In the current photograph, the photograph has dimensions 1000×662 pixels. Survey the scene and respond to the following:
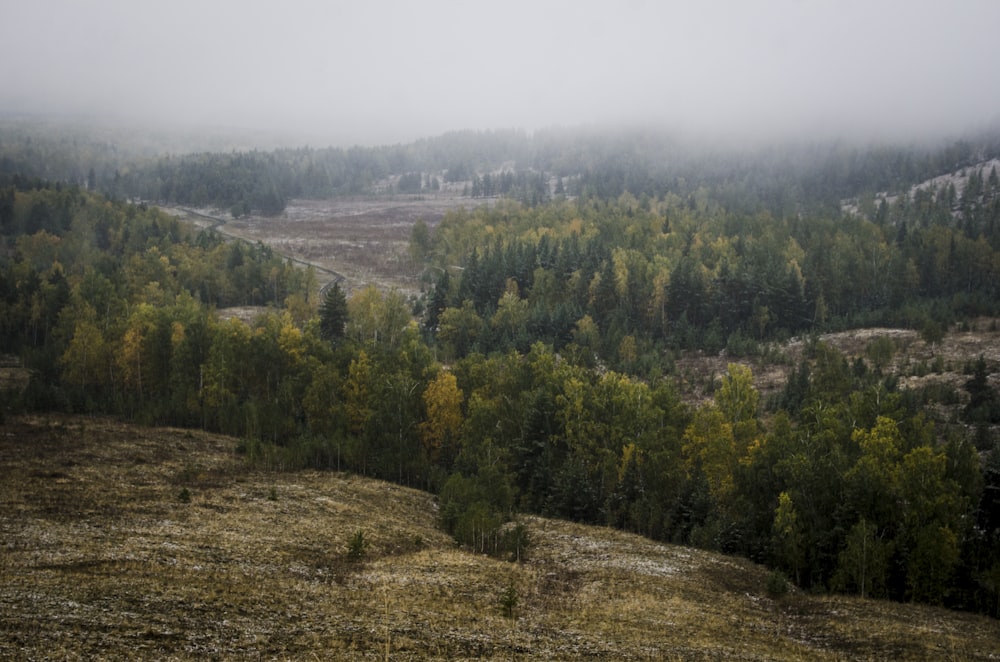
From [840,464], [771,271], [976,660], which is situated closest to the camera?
[976,660]

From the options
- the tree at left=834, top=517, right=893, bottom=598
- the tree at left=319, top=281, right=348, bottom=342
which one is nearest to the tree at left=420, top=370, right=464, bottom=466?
the tree at left=834, top=517, right=893, bottom=598

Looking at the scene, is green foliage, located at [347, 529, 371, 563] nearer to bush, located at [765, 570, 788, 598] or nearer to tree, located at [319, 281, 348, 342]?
bush, located at [765, 570, 788, 598]

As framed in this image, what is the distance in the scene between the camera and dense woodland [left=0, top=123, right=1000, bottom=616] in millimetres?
54469

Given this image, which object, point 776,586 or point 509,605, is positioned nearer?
point 509,605

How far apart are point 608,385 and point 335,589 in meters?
42.4

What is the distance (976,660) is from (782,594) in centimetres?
1345

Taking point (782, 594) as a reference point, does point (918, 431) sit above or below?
above

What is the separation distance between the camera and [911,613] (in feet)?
144

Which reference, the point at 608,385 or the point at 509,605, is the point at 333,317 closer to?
the point at 608,385

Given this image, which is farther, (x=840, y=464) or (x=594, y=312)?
(x=594, y=312)

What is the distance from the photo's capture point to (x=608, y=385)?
246 ft

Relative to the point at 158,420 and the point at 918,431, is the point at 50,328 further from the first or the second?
the point at 918,431

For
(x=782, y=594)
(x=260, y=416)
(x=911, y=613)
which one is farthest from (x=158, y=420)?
(x=911, y=613)

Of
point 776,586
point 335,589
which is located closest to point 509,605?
point 335,589
